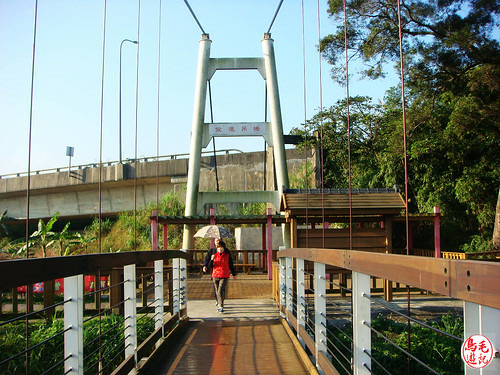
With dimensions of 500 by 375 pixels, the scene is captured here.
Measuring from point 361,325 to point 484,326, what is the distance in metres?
1.32

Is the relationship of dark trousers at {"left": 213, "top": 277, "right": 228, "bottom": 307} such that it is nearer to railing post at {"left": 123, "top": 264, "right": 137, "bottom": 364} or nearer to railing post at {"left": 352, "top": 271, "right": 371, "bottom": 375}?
railing post at {"left": 123, "top": 264, "right": 137, "bottom": 364}

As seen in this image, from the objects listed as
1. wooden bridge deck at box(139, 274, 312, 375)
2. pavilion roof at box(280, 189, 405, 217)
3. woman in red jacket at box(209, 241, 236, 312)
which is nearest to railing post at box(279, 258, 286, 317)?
wooden bridge deck at box(139, 274, 312, 375)

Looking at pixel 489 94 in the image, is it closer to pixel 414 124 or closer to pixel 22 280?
pixel 414 124

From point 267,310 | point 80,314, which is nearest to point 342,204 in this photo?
point 267,310

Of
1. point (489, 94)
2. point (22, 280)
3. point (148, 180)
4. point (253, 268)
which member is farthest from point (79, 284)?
point (148, 180)

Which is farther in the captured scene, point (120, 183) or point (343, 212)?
point (120, 183)

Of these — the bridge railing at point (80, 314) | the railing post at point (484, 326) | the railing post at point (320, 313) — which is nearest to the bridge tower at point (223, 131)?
the bridge railing at point (80, 314)

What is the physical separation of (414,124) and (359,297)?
14.6 m

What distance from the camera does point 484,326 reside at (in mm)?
1536

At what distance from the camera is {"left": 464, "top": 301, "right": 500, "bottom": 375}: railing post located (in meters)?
1.48

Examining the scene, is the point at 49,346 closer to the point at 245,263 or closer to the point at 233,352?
the point at 233,352

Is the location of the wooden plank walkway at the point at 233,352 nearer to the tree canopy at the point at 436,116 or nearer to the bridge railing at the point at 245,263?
the tree canopy at the point at 436,116

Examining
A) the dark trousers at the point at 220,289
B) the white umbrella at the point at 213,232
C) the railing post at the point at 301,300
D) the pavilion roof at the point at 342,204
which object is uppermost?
the pavilion roof at the point at 342,204

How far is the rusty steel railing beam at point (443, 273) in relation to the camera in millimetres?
1510
